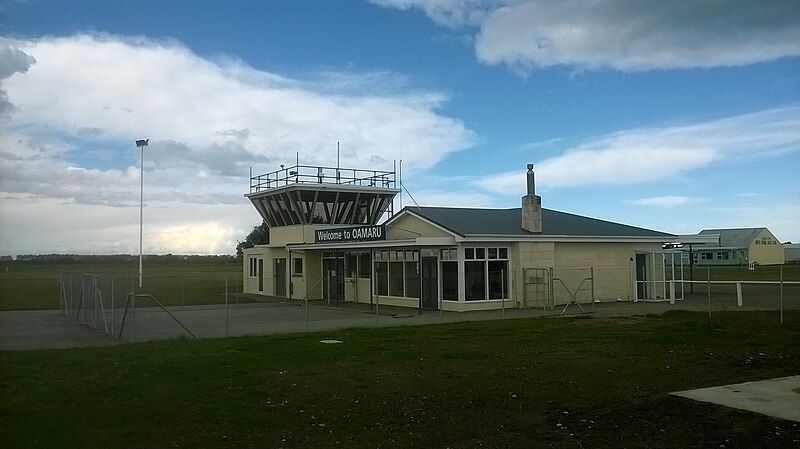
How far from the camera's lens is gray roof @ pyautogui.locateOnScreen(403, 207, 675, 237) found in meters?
28.1

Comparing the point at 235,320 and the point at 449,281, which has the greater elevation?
the point at 449,281

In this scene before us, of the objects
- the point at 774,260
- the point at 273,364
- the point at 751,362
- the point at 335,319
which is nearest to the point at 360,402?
the point at 273,364

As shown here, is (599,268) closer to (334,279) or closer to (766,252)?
(334,279)

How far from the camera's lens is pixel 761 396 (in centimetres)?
975

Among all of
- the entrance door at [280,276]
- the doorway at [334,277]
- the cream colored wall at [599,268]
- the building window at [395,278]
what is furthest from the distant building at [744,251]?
the building window at [395,278]

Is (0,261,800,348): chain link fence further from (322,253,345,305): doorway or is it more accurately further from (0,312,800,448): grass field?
(0,312,800,448): grass field

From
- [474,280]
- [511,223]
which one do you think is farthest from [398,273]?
[511,223]

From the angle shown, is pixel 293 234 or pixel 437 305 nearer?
pixel 437 305

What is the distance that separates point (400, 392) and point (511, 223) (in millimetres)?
20600

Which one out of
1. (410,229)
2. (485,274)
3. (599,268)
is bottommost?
(485,274)

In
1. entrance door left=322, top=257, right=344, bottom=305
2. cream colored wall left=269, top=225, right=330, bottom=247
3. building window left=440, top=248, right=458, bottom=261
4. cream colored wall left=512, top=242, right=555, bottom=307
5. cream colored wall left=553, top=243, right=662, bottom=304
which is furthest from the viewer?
cream colored wall left=269, top=225, right=330, bottom=247

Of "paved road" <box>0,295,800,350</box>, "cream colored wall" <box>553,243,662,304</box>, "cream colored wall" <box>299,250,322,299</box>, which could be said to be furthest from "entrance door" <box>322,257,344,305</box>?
"cream colored wall" <box>553,243,662,304</box>

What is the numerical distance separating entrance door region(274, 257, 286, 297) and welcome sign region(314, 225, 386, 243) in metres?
4.60

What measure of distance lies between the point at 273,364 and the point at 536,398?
17.5 ft
